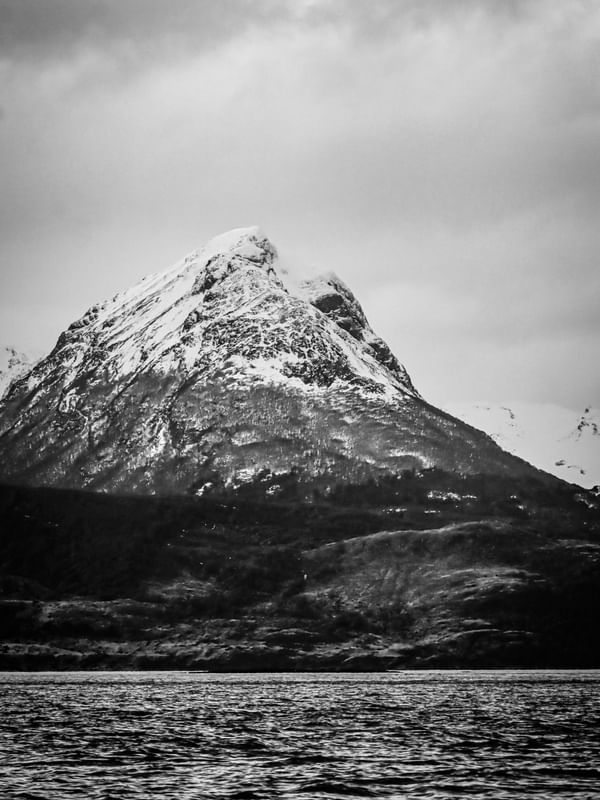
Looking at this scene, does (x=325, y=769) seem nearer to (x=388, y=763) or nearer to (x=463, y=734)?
(x=388, y=763)

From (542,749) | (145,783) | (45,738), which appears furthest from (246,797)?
(45,738)

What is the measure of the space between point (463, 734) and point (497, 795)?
6407cm

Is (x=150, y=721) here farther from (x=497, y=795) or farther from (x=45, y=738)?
(x=497, y=795)

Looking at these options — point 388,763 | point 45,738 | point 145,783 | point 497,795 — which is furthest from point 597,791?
point 45,738

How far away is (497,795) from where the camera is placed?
105562 millimetres

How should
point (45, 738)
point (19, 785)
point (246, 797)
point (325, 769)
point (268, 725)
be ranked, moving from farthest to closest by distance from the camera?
point (268, 725) < point (45, 738) < point (325, 769) < point (19, 785) < point (246, 797)

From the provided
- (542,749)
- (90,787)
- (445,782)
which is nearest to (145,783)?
(90,787)

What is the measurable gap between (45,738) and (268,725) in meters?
38.6

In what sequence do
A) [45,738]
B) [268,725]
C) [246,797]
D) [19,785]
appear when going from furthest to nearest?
[268,725], [45,738], [19,785], [246,797]

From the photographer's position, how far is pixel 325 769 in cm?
12438

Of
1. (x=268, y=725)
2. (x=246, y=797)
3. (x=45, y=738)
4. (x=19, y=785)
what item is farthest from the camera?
(x=268, y=725)

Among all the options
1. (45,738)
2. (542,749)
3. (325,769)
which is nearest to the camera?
(325,769)

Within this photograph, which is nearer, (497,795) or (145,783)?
(497,795)

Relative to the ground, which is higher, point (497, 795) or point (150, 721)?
point (150, 721)
